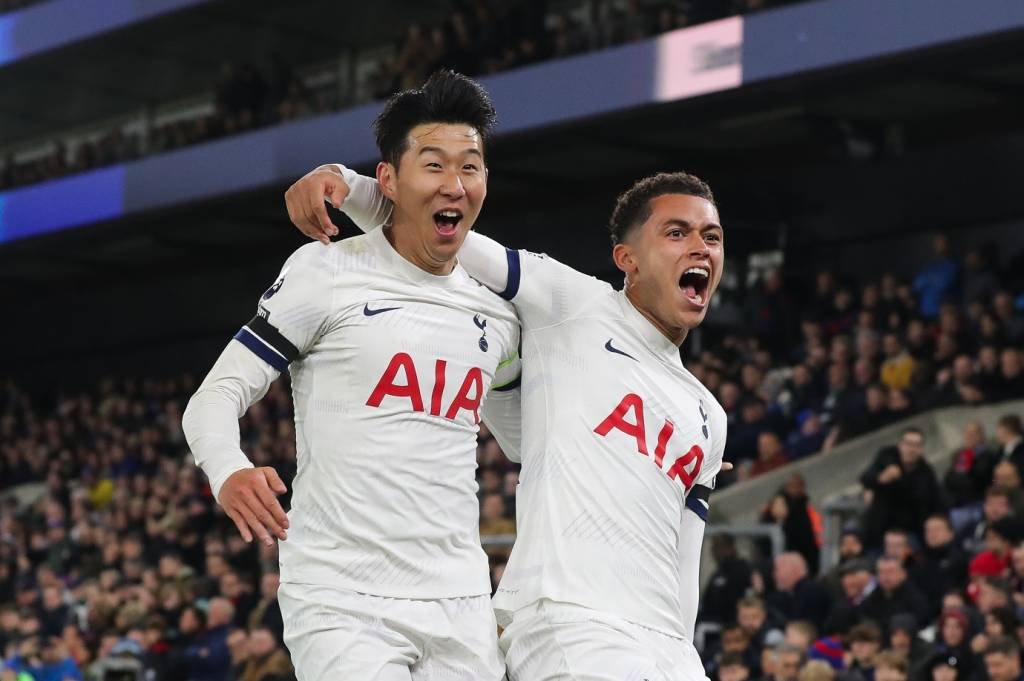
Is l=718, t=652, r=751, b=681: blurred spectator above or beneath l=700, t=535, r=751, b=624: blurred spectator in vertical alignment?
beneath

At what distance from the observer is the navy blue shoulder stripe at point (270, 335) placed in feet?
14.0

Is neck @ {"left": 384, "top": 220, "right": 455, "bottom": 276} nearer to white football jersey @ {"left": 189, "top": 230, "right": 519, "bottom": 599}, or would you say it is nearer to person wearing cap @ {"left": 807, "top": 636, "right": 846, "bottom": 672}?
white football jersey @ {"left": 189, "top": 230, "right": 519, "bottom": 599}

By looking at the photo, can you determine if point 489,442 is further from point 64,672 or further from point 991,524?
point 991,524

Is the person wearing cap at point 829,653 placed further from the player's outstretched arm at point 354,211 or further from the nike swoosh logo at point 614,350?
the player's outstretched arm at point 354,211

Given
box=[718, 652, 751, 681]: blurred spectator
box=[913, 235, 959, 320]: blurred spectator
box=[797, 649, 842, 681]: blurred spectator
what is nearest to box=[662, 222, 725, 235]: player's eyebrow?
box=[797, 649, 842, 681]: blurred spectator

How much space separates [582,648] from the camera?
14.3ft

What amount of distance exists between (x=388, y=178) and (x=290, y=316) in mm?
497

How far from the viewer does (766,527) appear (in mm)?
11719

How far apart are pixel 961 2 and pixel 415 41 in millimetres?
8004

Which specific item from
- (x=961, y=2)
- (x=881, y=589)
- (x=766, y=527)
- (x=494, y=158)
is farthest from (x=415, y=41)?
(x=881, y=589)

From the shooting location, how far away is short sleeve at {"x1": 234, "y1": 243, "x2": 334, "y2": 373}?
14.0 ft

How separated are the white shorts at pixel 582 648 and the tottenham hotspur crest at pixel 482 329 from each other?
0.70 meters

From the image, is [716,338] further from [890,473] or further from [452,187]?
[452,187]

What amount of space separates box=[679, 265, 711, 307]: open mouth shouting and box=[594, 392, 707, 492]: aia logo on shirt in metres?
0.32
